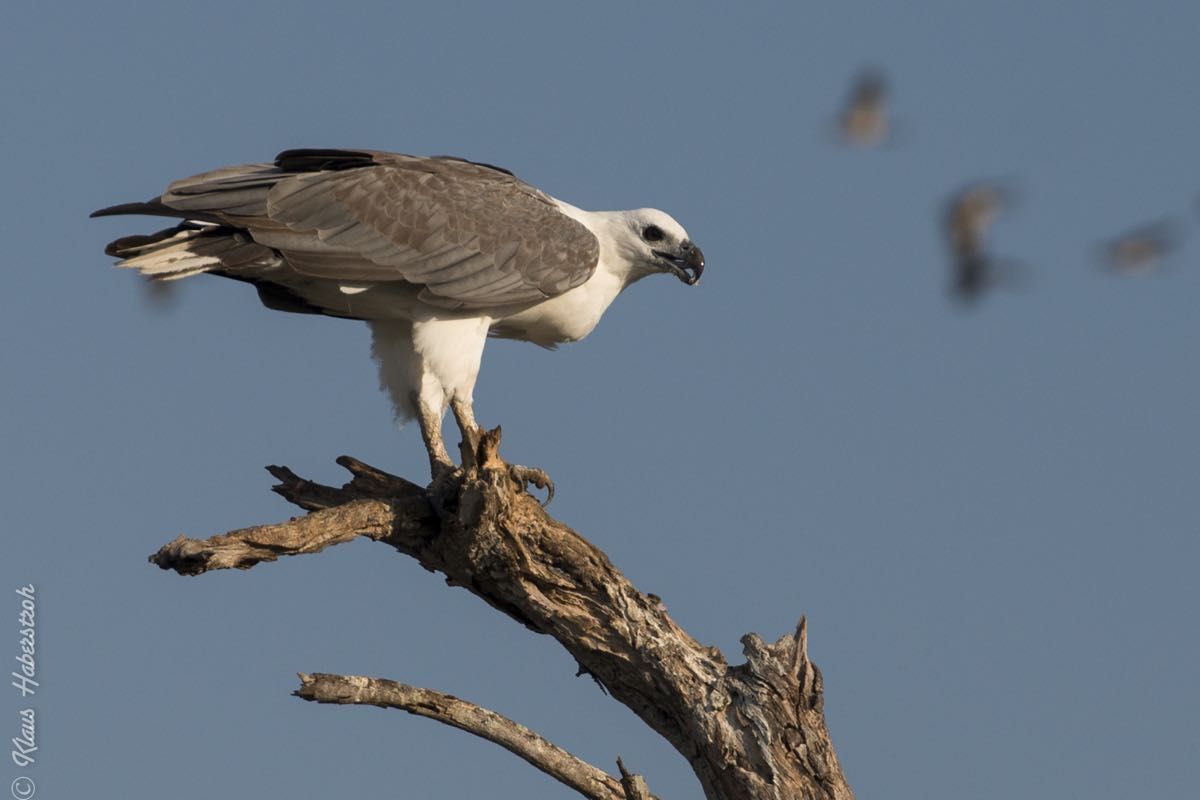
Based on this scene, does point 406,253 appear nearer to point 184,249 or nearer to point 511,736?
point 184,249

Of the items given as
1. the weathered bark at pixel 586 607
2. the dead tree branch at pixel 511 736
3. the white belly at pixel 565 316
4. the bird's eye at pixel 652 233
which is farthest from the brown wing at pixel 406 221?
the dead tree branch at pixel 511 736

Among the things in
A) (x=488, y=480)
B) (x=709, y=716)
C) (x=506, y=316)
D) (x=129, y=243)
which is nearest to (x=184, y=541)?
(x=488, y=480)

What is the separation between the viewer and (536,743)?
736 centimetres

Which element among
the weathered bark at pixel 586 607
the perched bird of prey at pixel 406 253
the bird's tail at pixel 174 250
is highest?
the perched bird of prey at pixel 406 253

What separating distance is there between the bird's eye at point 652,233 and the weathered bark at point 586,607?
8.84 feet

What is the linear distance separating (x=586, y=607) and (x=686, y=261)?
3.29m

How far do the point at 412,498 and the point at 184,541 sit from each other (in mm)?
1733

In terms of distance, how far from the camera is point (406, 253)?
9.27m

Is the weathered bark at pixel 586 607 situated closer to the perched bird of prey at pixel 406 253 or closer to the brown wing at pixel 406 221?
the perched bird of prey at pixel 406 253

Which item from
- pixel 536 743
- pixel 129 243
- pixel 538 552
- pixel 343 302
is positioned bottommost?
pixel 536 743

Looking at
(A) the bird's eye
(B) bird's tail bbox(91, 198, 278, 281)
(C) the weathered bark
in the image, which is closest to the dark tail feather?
(B) bird's tail bbox(91, 198, 278, 281)

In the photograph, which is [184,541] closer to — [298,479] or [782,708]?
[298,479]

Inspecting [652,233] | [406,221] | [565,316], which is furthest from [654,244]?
[406,221]

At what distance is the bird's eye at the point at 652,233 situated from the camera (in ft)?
33.7
